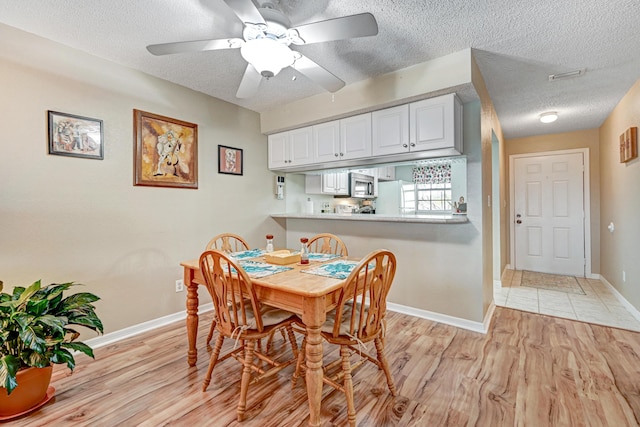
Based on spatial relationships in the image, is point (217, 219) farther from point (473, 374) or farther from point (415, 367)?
point (473, 374)

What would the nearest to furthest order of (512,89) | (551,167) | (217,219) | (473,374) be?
(473,374), (512,89), (217,219), (551,167)

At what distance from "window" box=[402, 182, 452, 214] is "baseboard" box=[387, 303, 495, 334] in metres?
1.15

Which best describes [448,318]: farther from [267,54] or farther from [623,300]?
[267,54]

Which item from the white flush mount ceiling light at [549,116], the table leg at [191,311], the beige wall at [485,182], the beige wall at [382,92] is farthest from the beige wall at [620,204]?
the table leg at [191,311]

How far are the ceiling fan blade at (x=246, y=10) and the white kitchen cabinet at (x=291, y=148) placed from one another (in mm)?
2042

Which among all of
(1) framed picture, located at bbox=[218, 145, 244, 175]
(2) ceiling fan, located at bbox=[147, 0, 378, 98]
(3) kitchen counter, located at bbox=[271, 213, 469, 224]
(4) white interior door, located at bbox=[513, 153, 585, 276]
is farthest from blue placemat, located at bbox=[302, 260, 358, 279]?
(4) white interior door, located at bbox=[513, 153, 585, 276]

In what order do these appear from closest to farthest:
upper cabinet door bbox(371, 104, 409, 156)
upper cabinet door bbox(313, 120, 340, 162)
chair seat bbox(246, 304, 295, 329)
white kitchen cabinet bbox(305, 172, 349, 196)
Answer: chair seat bbox(246, 304, 295, 329)
upper cabinet door bbox(371, 104, 409, 156)
upper cabinet door bbox(313, 120, 340, 162)
white kitchen cabinet bbox(305, 172, 349, 196)

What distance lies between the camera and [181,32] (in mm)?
2090

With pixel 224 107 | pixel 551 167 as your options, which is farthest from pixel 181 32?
pixel 551 167

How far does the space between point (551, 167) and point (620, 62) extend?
264 cm

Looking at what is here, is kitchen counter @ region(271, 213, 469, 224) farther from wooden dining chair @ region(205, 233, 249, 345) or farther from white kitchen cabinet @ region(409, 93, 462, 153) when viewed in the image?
wooden dining chair @ region(205, 233, 249, 345)

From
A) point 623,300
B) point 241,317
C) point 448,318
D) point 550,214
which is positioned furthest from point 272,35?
point 550,214

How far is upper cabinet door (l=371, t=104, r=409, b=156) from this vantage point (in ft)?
9.20

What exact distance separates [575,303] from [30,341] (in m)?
4.85
